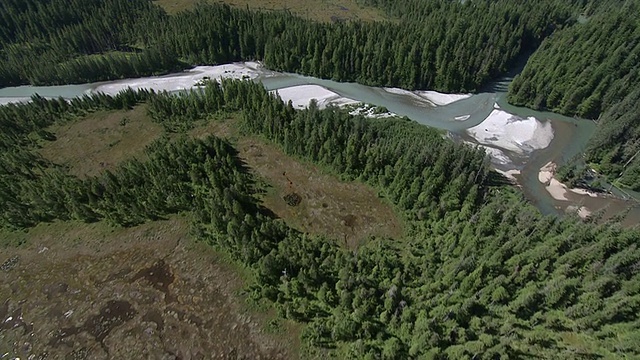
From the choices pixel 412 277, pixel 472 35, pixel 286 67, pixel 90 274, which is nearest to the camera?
pixel 412 277

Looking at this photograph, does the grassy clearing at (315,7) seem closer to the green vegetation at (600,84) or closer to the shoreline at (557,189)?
the green vegetation at (600,84)

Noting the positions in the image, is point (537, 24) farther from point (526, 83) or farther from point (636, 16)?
point (526, 83)

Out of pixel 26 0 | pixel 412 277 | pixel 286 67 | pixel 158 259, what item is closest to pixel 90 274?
pixel 158 259

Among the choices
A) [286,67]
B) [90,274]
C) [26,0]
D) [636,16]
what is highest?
[636,16]

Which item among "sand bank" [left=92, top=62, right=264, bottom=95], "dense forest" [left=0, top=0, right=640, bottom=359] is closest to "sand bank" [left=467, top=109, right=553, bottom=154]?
"dense forest" [left=0, top=0, right=640, bottom=359]

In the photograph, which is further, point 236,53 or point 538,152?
point 236,53

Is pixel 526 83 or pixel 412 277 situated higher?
pixel 526 83
